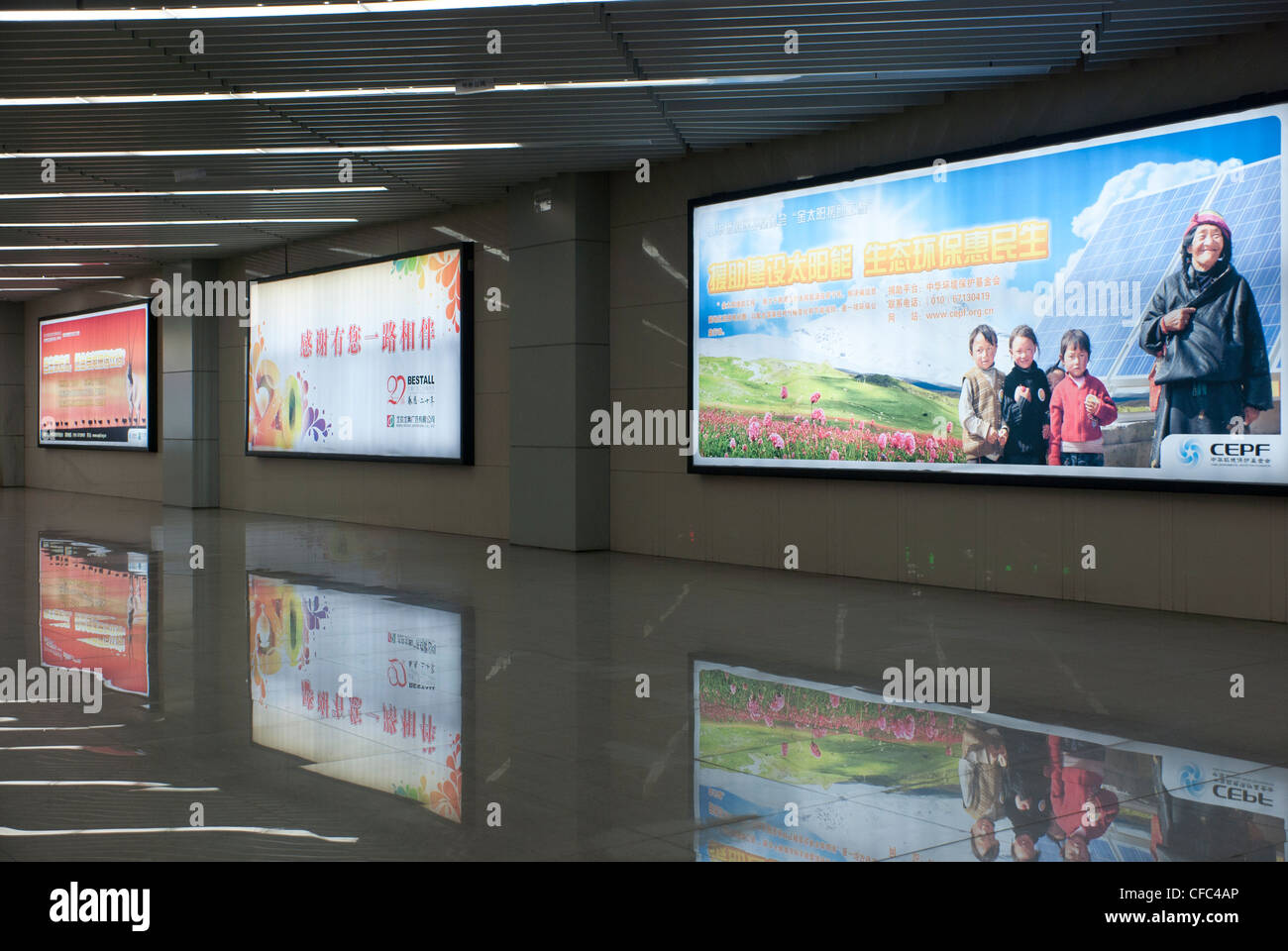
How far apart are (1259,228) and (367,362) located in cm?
1274

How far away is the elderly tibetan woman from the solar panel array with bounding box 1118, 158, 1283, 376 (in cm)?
6

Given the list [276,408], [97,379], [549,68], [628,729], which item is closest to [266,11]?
[549,68]

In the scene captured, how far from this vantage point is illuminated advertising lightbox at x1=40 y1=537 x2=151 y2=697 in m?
7.64

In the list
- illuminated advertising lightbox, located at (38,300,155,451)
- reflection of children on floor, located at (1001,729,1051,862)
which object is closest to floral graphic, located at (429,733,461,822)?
reflection of children on floor, located at (1001,729,1051,862)

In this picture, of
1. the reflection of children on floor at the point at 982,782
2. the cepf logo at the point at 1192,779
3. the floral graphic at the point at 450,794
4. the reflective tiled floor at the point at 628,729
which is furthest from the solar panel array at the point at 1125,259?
the floral graphic at the point at 450,794

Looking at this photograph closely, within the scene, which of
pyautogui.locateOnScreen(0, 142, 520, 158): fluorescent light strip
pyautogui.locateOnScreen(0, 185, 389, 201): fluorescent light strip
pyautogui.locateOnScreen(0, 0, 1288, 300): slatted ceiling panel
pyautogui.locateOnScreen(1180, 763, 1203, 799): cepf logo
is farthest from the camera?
pyautogui.locateOnScreen(0, 185, 389, 201): fluorescent light strip

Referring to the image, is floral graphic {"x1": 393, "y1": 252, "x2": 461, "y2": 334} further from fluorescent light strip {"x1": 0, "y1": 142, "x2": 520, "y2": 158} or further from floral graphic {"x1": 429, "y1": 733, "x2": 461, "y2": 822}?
floral graphic {"x1": 429, "y1": 733, "x2": 461, "y2": 822}

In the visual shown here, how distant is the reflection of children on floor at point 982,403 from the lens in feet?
35.4

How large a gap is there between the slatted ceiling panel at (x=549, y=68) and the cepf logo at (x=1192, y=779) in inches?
221

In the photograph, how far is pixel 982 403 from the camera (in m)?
10.9

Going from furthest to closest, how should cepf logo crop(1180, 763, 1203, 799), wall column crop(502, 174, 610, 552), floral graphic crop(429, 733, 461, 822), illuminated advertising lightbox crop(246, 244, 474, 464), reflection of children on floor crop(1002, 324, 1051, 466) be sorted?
illuminated advertising lightbox crop(246, 244, 474, 464) < wall column crop(502, 174, 610, 552) < reflection of children on floor crop(1002, 324, 1051, 466) < cepf logo crop(1180, 763, 1203, 799) < floral graphic crop(429, 733, 461, 822)

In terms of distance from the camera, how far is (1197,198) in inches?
369
